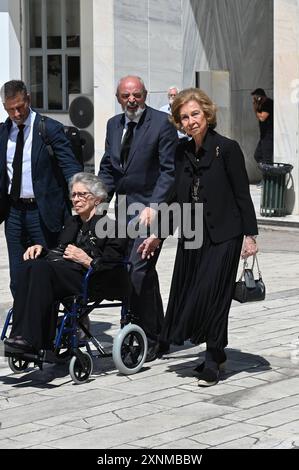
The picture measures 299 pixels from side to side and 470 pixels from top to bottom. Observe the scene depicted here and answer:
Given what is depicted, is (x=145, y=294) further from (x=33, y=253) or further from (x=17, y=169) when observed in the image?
(x=17, y=169)

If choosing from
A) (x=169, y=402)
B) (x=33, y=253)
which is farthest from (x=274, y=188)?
(x=169, y=402)

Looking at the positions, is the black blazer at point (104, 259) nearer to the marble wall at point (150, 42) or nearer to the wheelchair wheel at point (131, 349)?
the wheelchair wheel at point (131, 349)

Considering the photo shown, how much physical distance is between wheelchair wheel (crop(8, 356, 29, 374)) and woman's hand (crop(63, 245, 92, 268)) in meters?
0.74

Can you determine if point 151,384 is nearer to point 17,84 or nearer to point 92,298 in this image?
point 92,298

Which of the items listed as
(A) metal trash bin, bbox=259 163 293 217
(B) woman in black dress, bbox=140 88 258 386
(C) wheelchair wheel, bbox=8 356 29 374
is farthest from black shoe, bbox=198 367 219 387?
(A) metal trash bin, bbox=259 163 293 217

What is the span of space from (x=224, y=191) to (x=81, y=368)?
142 cm

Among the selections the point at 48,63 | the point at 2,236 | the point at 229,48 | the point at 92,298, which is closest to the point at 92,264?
the point at 92,298

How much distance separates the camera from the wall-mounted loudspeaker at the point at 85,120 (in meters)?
19.8

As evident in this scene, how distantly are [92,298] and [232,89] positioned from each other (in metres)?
12.8

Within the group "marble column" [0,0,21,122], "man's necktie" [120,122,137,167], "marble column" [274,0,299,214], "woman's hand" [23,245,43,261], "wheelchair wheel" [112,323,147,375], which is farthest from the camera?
"marble column" [0,0,21,122]

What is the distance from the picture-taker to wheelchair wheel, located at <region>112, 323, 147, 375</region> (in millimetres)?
7875

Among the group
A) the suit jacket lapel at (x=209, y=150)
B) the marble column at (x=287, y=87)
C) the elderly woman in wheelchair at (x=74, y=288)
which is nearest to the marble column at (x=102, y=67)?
the marble column at (x=287, y=87)

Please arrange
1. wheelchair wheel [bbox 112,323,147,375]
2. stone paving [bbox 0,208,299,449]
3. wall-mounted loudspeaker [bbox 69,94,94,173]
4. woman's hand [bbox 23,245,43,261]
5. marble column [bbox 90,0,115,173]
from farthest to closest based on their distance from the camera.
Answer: wall-mounted loudspeaker [bbox 69,94,94,173] → marble column [bbox 90,0,115,173] → woman's hand [bbox 23,245,43,261] → wheelchair wheel [bbox 112,323,147,375] → stone paving [bbox 0,208,299,449]

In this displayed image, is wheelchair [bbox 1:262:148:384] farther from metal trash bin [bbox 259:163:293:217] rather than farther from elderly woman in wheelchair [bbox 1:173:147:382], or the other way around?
metal trash bin [bbox 259:163:293:217]
